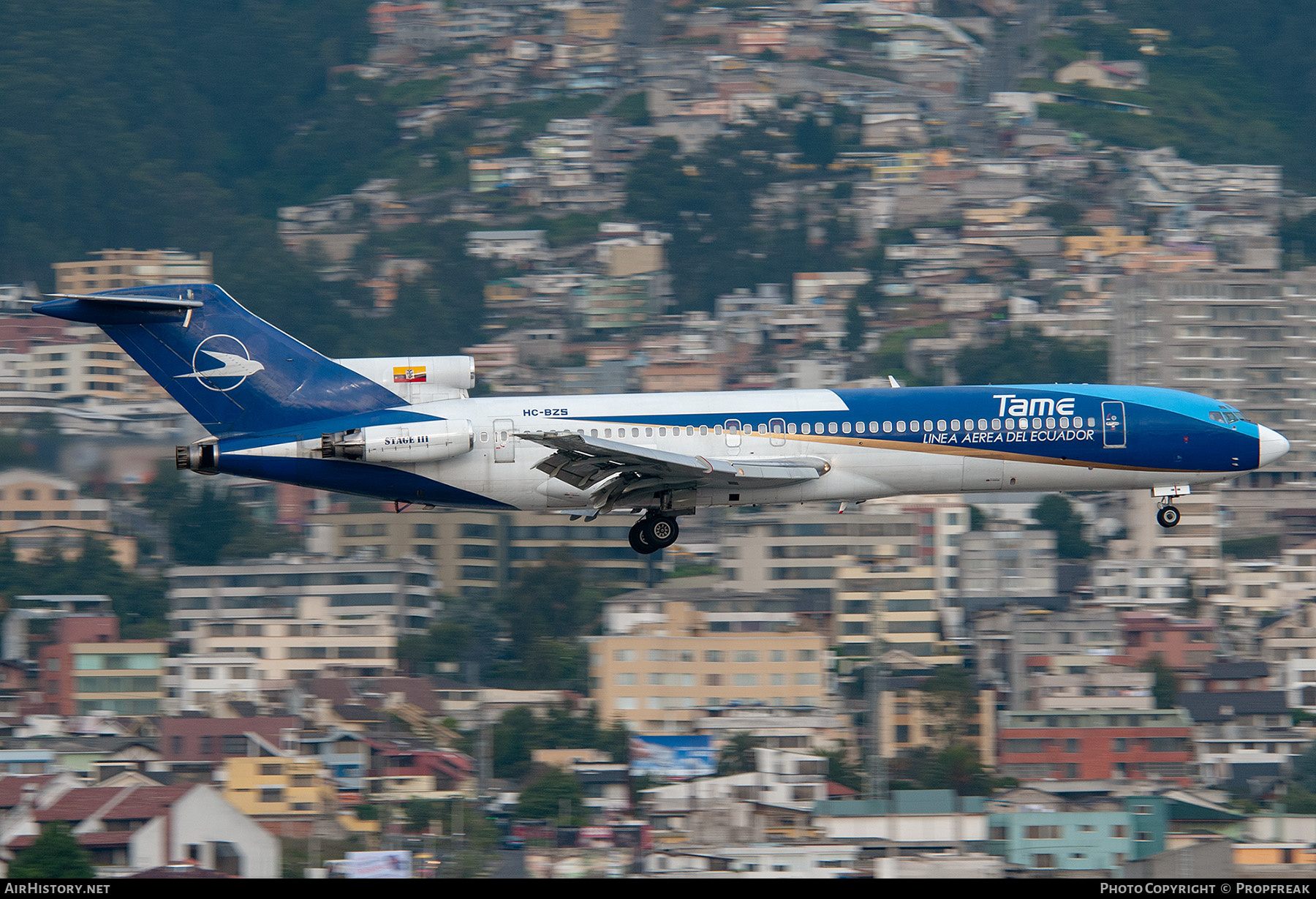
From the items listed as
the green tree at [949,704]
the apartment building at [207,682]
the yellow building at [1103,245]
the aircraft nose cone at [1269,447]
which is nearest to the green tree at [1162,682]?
the green tree at [949,704]

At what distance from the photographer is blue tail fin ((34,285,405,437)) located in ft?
130

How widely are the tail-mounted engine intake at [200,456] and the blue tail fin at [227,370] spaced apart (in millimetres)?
803

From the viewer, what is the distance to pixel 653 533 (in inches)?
1587

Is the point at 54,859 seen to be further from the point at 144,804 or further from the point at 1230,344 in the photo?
the point at 1230,344

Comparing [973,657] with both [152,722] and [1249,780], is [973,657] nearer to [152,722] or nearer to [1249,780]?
[1249,780]

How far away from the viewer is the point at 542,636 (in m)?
115

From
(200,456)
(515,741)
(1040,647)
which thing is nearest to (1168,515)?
(200,456)

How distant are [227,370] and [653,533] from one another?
10.2 m

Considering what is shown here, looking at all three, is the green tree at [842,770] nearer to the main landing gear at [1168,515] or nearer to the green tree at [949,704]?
the green tree at [949,704]

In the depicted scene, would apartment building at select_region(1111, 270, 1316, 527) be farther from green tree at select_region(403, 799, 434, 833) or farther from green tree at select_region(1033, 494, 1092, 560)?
green tree at select_region(403, 799, 434, 833)

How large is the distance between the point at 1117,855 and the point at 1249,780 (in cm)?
2608

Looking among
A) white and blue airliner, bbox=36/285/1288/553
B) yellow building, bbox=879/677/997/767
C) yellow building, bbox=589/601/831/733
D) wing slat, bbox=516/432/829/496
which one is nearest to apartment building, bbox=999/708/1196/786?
yellow building, bbox=879/677/997/767

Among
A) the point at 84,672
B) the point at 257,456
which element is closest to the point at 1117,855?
the point at 257,456

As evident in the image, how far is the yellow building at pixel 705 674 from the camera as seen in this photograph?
279 ft
